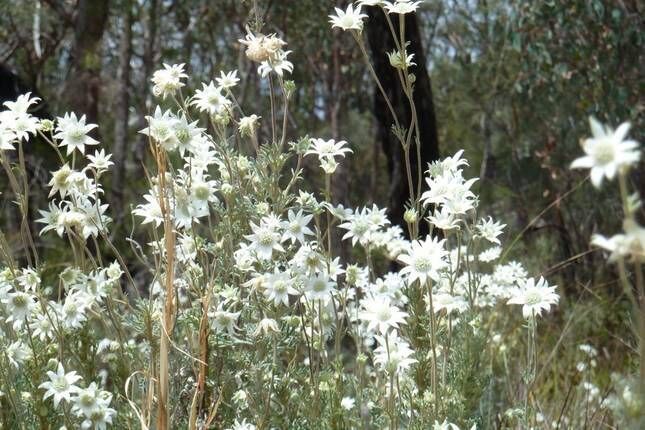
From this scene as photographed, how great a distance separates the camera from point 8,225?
38.9ft

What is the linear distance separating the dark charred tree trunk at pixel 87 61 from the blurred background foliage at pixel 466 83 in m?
0.02

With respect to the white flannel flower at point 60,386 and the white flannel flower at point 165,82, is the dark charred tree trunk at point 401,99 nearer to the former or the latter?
the white flannel flower at point 165,82

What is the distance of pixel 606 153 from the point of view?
3.98 feet

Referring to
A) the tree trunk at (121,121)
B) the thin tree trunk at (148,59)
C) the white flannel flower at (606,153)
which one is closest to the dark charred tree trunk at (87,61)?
the tree trunk at (121,121)

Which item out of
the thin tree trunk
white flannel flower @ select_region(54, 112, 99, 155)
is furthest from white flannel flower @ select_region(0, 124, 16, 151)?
the thin tree trunk

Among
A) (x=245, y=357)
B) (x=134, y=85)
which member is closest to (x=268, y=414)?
(x=245, y=357)

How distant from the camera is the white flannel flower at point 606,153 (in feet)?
3.86

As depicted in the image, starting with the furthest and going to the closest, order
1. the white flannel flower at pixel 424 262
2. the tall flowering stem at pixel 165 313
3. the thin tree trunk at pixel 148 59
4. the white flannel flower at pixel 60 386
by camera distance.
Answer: the thin tree trunk at pixel 148 59, the white flannel flower at pixel 60 386, the white flannel flower at pixel 424 262, the tall flowering stem at pixel 165 313

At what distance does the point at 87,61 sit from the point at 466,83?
5.59 m

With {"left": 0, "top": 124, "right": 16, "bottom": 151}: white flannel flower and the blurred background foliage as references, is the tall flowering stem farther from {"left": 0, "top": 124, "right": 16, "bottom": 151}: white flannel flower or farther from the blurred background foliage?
the blurred background foliage

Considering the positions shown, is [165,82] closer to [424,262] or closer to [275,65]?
[275,65]

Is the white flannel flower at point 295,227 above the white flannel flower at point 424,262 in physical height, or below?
above

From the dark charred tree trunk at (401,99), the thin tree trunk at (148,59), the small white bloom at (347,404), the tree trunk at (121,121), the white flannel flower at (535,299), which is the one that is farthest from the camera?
the thin tree trunk at (148,59)

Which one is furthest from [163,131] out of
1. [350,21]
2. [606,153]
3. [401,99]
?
[401,99]
